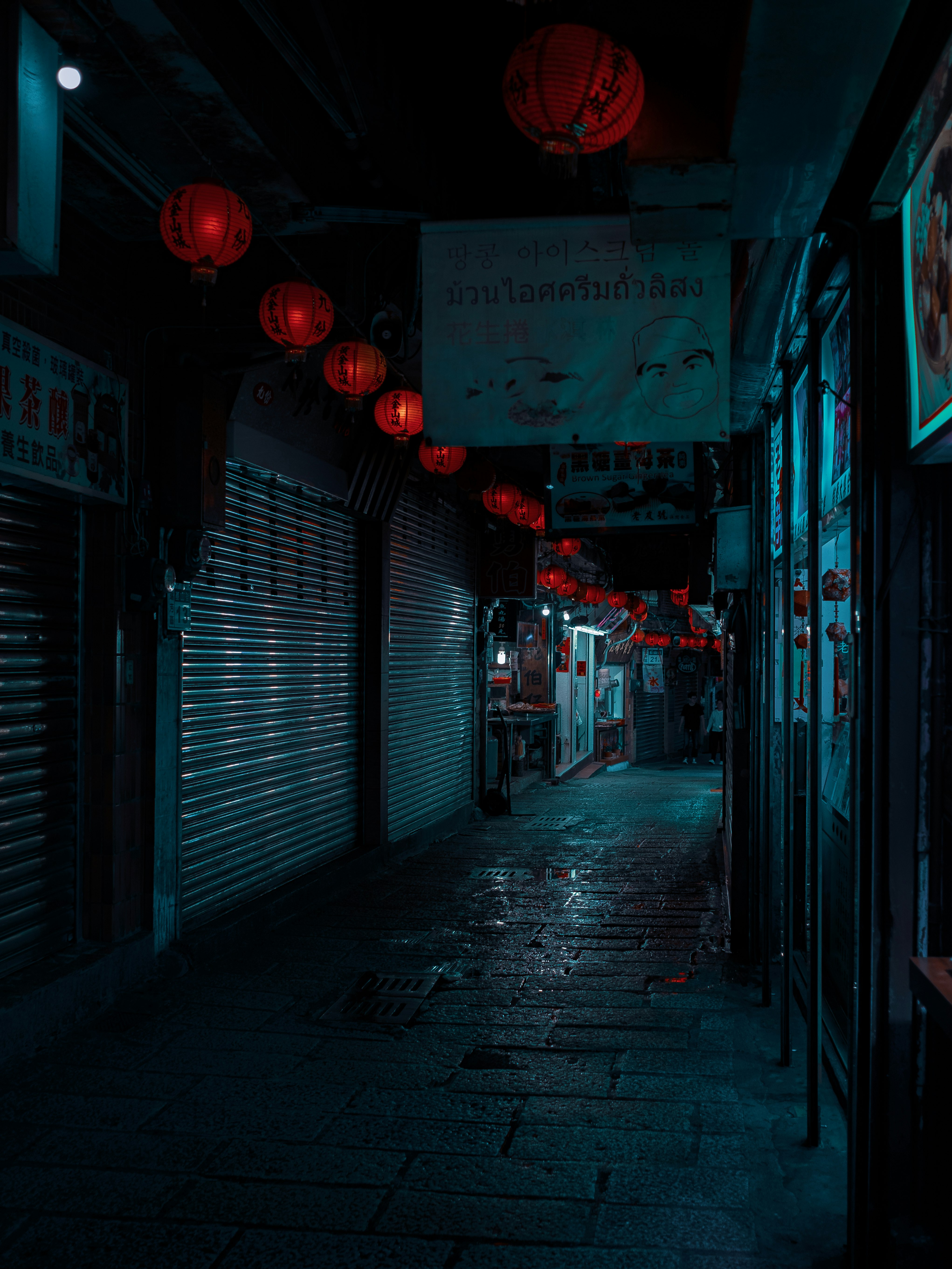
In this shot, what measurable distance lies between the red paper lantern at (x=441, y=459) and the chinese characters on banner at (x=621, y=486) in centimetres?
103

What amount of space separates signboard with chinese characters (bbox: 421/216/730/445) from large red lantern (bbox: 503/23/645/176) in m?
0.53

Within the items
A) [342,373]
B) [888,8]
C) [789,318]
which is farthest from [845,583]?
[888,8]

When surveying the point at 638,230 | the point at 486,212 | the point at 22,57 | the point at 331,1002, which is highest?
the point at 486,212

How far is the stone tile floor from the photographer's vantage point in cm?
387

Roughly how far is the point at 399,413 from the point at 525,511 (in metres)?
5.82

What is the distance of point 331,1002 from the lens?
6902mm

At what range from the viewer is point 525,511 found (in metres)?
14.4

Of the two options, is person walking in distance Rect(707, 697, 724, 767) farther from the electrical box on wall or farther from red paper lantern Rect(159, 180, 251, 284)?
the electrical box on wall

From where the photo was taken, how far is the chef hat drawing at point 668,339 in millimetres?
4129

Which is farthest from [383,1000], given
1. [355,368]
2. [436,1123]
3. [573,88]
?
[573,88]

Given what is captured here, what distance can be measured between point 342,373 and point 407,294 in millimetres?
1026

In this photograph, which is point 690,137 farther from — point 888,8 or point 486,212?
point 486,212

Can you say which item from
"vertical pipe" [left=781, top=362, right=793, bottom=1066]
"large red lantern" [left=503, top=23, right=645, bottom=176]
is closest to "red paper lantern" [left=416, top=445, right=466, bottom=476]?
"vertical pipe" [left=781, top=362, right=793, bottom=1066]

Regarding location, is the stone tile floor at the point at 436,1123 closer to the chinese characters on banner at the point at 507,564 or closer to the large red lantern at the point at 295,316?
the large red lantern at the point at 295,316
